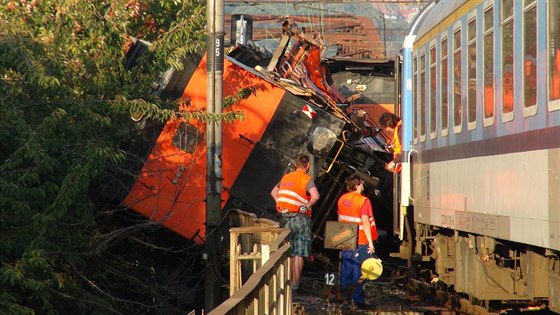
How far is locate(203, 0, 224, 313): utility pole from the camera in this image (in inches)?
709

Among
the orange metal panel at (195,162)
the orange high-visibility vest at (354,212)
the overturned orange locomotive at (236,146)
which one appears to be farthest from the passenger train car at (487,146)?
the orange metal panel at (195,162)

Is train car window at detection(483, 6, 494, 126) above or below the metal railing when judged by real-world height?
above

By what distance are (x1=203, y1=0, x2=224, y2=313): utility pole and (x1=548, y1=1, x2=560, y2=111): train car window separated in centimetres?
881

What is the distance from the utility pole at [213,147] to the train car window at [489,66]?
6.20m

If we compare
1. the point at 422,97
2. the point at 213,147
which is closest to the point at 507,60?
the point at 422,97

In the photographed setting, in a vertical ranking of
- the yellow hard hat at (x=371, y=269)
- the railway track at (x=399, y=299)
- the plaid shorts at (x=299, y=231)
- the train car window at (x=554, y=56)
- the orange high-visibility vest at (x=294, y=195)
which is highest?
the train car window at (x=554, y=56)

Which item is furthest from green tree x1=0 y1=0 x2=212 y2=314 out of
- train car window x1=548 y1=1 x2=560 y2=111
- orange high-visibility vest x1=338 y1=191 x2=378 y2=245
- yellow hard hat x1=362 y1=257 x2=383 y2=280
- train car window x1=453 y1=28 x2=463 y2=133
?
train car window x1=548 y1=1 x2=560 y2=111

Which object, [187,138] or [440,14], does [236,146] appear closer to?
[187,138]

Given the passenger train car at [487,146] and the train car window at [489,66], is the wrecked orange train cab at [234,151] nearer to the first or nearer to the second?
the passenger train car at [487,146]

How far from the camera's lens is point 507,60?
11195 mm

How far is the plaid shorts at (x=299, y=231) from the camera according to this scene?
54.2 feet

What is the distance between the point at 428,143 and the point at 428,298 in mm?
2471

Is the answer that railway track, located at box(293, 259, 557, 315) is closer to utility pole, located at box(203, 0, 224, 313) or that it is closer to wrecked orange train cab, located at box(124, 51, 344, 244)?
utility pole, located at box(203, 0, 224, 313)

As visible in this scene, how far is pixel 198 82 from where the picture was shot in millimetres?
20422
